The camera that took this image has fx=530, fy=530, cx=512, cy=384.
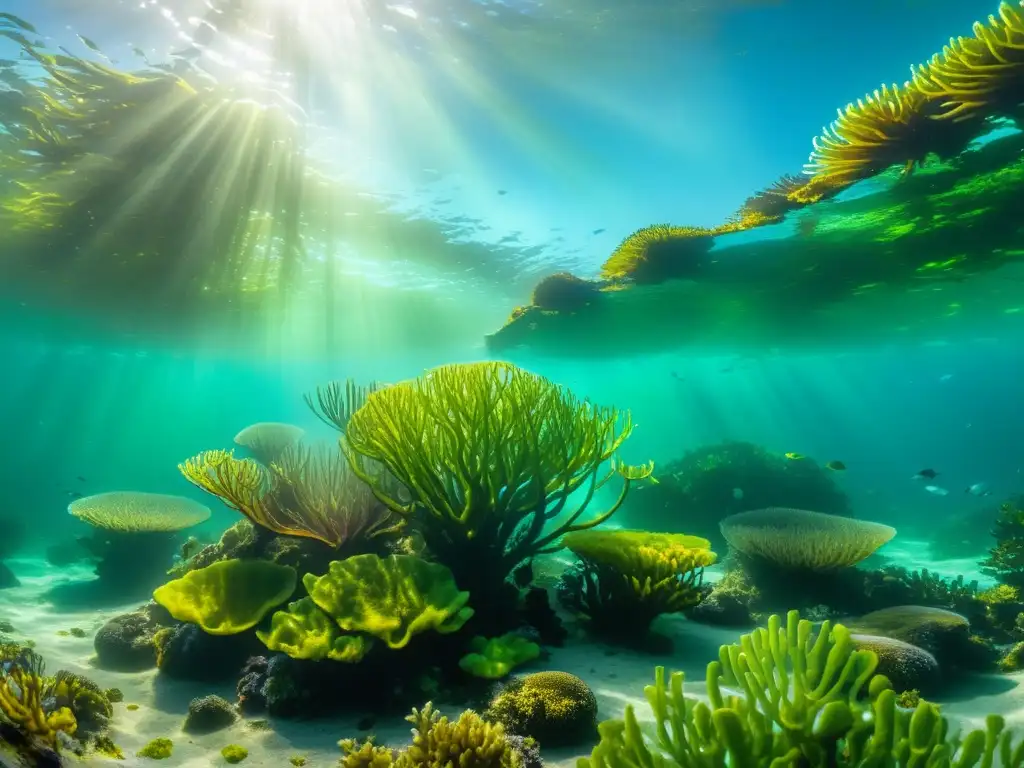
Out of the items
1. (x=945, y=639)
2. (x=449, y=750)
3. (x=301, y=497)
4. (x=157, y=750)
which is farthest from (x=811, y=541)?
(x=157, y=750)

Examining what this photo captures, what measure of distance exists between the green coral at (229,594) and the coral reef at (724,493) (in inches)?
584

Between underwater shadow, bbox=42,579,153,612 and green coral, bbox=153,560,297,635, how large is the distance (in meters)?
7.59

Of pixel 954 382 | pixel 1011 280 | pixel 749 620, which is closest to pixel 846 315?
pixel 1011 280

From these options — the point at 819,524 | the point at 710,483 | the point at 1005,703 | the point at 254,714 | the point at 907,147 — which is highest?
the point at 907,147

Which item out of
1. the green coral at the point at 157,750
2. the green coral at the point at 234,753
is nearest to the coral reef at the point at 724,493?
the green coral at the point at 234,753

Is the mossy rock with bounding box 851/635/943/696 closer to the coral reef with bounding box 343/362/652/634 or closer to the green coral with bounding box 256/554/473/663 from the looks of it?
the coral reef with bounding box 343/362/652/634

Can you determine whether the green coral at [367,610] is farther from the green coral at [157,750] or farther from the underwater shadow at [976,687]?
the underwater shadow at [976,687]

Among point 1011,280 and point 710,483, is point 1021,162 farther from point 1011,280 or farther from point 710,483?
point 1011,280

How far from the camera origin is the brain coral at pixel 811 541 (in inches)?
318

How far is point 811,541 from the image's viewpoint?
327 inches

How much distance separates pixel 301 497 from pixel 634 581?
172 inches

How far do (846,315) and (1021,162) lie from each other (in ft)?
51.0

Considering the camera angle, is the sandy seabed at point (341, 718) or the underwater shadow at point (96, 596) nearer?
the sandy seabed at point (341, 718)

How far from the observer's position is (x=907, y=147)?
8703 millimetres
